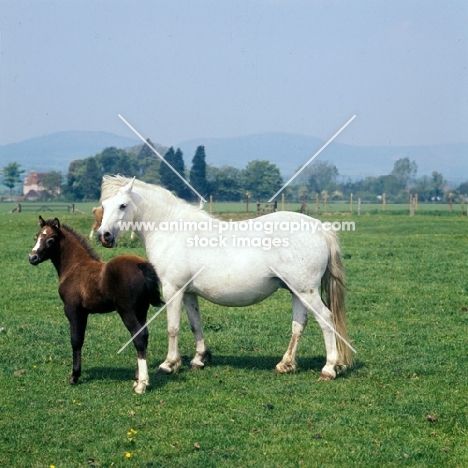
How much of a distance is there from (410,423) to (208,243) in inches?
134

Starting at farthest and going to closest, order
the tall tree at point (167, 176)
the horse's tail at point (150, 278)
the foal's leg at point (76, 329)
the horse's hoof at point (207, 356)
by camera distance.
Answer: the tall tree at point (167, 176) < the horse's hoof at point (207, 356) < the foal's leg at point (76, 329) < the horse's tail at point (150, 278)

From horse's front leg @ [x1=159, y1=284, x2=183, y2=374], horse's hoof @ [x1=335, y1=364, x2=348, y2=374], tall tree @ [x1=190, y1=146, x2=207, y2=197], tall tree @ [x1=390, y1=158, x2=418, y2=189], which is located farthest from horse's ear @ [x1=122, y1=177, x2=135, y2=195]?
tall tree @ [x1=390, y1=158, x2=418, y2=189]

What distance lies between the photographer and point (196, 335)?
374 inches

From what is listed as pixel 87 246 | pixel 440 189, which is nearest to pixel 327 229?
pixel 87 246

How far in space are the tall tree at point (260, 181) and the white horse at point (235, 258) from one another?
67.7 m

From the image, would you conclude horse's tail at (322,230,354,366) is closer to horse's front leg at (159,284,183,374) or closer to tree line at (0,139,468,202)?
horse's front leg at (159,284,183,374)

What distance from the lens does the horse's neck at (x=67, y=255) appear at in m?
8.91

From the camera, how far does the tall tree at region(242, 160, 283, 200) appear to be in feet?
257

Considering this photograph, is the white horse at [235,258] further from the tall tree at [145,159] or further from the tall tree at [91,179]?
the tall tree at [91,179]

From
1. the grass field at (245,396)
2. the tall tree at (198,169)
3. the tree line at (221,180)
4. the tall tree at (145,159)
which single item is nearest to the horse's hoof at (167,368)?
the grass field at (245,396)

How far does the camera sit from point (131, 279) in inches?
322

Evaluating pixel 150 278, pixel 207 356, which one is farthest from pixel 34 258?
pixel 207 356

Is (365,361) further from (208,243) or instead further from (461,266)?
(461,266)

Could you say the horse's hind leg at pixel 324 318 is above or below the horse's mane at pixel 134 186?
below
